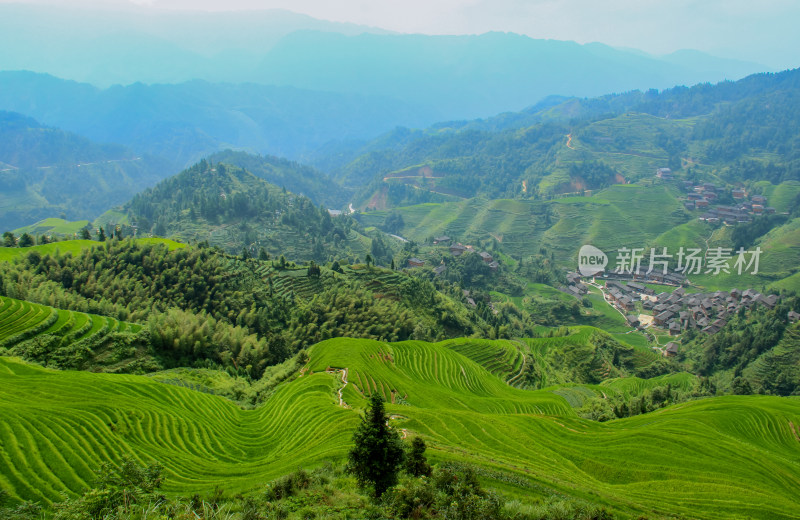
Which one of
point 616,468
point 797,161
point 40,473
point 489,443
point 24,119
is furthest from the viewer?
point 24,119

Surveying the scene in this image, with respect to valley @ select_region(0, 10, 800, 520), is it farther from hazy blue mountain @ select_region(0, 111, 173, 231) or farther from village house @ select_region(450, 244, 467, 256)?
hazy blue mountain @ select_region(0, 111, 173, 231)

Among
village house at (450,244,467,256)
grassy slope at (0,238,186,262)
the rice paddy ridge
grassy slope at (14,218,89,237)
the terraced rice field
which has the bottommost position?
the rice paddy ridge

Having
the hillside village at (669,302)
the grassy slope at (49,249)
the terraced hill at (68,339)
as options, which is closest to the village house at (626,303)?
the hillside village at (669,302)

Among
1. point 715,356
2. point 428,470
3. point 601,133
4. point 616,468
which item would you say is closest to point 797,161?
point 601,133

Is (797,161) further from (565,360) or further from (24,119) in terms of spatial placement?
(24,119)

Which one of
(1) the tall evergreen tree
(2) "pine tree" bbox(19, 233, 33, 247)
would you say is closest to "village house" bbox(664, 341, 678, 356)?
(2) "pine tree" bbox(19, 233, 33, 247)
